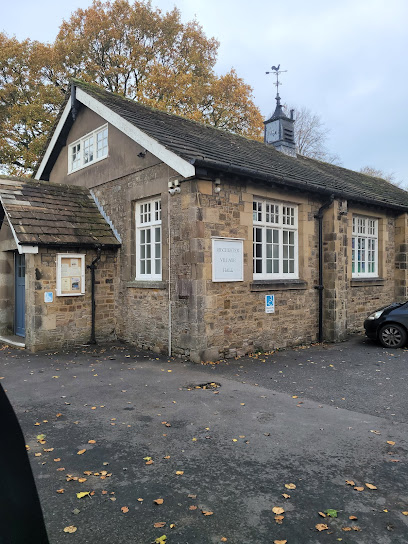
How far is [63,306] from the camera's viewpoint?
1069 cm

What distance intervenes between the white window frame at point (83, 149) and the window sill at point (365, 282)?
8416 millimetres

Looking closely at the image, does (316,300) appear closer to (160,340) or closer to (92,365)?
(160,340)

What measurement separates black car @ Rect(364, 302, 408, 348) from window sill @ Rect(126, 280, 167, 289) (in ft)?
18.9

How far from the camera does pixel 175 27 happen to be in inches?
931

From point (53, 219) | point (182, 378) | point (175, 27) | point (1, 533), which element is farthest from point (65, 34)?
point (1, 533)

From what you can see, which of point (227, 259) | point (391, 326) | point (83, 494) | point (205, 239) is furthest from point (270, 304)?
point (83, 494)

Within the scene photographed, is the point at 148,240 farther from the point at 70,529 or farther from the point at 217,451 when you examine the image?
the point at 70,529

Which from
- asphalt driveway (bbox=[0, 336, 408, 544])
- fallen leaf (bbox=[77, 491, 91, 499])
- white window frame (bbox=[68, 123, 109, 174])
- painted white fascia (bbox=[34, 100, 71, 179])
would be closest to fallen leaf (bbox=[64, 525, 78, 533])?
asphalt driveway (bbox=[0, 336, 408, 544])

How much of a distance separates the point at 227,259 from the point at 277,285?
1884 mm

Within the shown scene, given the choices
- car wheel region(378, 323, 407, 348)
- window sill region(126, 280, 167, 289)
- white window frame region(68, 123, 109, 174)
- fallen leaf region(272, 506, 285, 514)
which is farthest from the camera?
white window frame region(68, 123, 109, 174)

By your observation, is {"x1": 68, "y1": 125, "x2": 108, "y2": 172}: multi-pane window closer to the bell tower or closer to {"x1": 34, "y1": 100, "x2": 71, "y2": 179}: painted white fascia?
{"x1": 34, "y1": 100, "x2": 71, "y2": 179}: painted white fascia

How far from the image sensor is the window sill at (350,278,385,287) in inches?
520

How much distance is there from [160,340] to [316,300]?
4.67 m

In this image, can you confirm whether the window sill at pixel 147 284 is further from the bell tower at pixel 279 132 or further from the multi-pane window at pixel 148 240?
Answer: the bell tower at pixel 279 132
